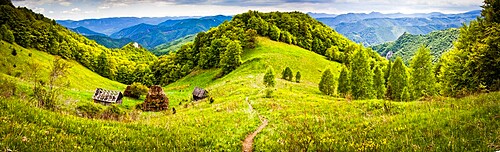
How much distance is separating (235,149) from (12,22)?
554 ft

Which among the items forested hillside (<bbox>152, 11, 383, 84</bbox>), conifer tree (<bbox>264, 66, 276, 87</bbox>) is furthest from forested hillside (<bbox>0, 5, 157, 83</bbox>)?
conifer tree (<bbox>264, 66, 276, 87</bbox>)

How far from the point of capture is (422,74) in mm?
49406

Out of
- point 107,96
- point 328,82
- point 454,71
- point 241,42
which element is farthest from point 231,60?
point 454,71

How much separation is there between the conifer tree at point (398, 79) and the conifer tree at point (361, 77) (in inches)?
373

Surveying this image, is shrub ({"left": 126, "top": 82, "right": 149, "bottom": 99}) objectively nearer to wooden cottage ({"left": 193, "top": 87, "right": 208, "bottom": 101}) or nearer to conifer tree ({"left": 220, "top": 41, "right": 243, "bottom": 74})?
wooden cottage ({"left": 193, "top": 87, "right": 208, "bottom": 101})

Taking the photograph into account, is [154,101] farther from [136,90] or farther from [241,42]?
[241,42]

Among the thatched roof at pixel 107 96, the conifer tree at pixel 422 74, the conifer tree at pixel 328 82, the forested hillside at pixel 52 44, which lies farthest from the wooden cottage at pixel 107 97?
the forested hillside at pixel 52 44

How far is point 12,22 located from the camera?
14025 cm

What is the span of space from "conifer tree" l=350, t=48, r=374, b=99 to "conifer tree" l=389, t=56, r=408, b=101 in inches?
373

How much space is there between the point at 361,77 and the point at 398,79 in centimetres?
1181

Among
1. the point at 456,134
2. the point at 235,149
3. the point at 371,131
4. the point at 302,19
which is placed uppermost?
the point at 302,19

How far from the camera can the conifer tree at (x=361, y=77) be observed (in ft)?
160

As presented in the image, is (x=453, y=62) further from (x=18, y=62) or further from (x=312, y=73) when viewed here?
(x=18, y=62)

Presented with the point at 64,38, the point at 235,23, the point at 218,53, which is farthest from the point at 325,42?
the point at 64,38
